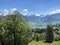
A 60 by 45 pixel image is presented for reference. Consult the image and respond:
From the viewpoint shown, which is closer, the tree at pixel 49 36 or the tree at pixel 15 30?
the tree at pixel 15 30

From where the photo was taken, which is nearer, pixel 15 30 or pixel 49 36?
pixel 15 30

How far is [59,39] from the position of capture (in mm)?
80125

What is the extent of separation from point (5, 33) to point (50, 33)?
46.3 meters

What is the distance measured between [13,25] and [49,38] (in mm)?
44996

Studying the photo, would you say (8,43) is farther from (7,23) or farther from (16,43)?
(7,23)


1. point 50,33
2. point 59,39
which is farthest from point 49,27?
point 59,39

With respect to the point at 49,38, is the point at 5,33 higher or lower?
higher

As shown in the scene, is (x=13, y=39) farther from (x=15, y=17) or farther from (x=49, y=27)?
(x=49, y=27)

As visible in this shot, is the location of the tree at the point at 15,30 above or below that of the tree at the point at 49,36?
above

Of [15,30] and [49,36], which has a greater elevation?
[15,30]

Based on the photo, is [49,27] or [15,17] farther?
[49,27]

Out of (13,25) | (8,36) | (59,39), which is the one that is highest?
(13,25)

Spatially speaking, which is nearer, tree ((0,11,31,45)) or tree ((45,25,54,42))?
tree ((0,11,31,45))

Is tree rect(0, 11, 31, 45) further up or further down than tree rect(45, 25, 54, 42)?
further up
